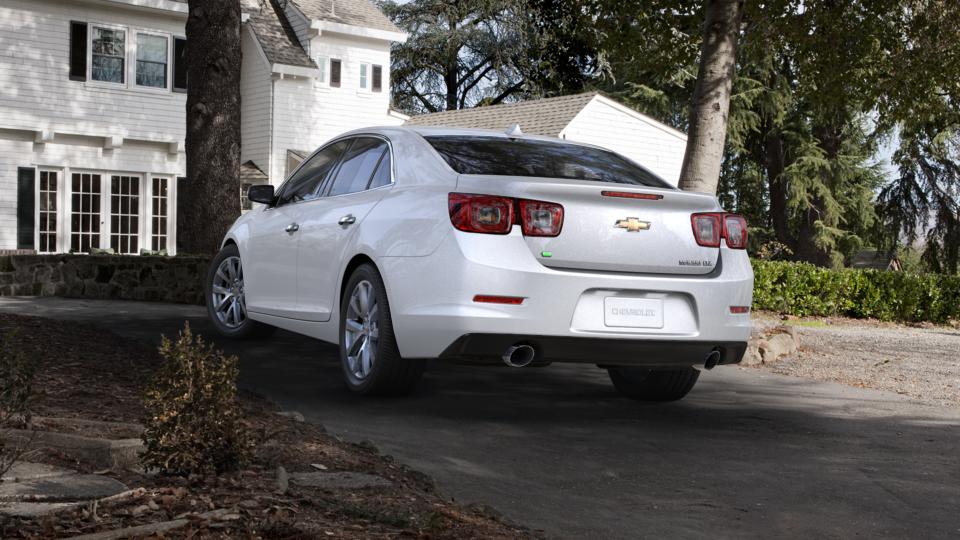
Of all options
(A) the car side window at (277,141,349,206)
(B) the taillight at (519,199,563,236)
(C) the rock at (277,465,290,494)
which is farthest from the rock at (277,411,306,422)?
(A) the car side window at (277,141,349,206)

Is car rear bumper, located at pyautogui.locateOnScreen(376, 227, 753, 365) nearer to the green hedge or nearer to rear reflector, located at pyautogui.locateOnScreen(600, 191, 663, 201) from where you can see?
rear reflector, located at pyautogui.locateOnScreen(600, 191, 663, 201)

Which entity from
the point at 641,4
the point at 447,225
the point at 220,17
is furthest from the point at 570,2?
the point at 447,225

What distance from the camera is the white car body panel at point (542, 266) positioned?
595 cm

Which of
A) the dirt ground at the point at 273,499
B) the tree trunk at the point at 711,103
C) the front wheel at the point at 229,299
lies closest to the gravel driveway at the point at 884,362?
the tree trunk at the point at 711,103

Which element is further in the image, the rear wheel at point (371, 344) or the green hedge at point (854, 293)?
the green hedge at point (854, 293)

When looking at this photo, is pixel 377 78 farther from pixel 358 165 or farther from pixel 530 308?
pixel 530 308

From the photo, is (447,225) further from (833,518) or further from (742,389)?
(742,389)

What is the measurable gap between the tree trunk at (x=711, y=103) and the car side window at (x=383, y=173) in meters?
5.94

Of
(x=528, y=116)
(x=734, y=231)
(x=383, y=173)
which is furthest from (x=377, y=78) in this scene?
(x=734, y=231)

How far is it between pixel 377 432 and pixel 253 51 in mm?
24835

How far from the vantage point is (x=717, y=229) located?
21.4 ft

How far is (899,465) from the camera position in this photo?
5.82 m

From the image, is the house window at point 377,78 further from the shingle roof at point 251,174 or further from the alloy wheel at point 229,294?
the alloy wheel at point 229,294

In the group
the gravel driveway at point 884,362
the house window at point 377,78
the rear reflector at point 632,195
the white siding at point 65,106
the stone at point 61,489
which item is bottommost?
the gravel driveway at point 884,362
